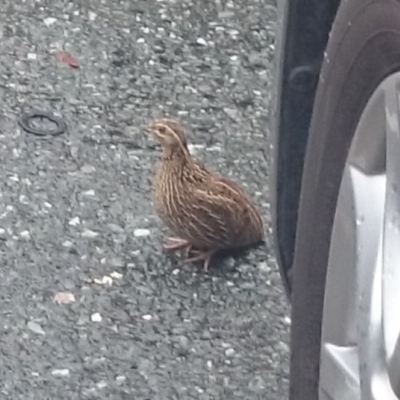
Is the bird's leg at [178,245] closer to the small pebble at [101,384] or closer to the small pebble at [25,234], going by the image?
the small pebble at [25,234]

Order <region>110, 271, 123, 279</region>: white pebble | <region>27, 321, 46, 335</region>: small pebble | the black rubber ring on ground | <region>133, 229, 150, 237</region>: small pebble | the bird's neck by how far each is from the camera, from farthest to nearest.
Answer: the black rubber ring on ground → <region>133, 229, 150, 237</region>: small pebble → the bird's neck → <region>110, 271, 123, 279</region>: white pebble → <region>27, 321, 46, 335</region>: small pebble

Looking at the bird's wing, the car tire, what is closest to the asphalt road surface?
the bird's wing

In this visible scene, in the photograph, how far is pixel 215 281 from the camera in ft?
14.4

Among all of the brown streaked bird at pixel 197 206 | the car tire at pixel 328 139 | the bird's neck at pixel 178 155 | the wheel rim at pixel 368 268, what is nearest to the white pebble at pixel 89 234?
the brown streaked bird at pixel 197 206

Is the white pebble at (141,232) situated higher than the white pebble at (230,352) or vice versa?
the white pebble at (230,352)

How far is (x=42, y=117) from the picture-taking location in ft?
17.6

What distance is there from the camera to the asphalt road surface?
3980mm

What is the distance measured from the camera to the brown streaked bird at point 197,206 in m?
4.41

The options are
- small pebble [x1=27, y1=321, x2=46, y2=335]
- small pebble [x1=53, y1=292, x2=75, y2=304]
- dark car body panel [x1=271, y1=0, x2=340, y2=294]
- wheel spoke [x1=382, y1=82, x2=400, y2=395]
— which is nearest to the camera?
wheel spoke [x1=382, y1=82, x2=400, y2=395]

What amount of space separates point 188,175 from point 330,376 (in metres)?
1.74

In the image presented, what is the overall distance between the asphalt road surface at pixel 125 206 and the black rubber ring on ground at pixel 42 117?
31 millimetres

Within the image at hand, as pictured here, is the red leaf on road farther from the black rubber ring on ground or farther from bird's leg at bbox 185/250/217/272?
bird's leg at bbox 185/250/217/272

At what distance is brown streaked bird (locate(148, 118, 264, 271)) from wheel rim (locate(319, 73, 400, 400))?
1598mm

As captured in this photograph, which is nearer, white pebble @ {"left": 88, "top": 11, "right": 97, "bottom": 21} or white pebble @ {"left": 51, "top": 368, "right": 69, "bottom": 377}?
white pebble @ {"left": 51, "top": 368, "right": 69, "bottom": 377}
